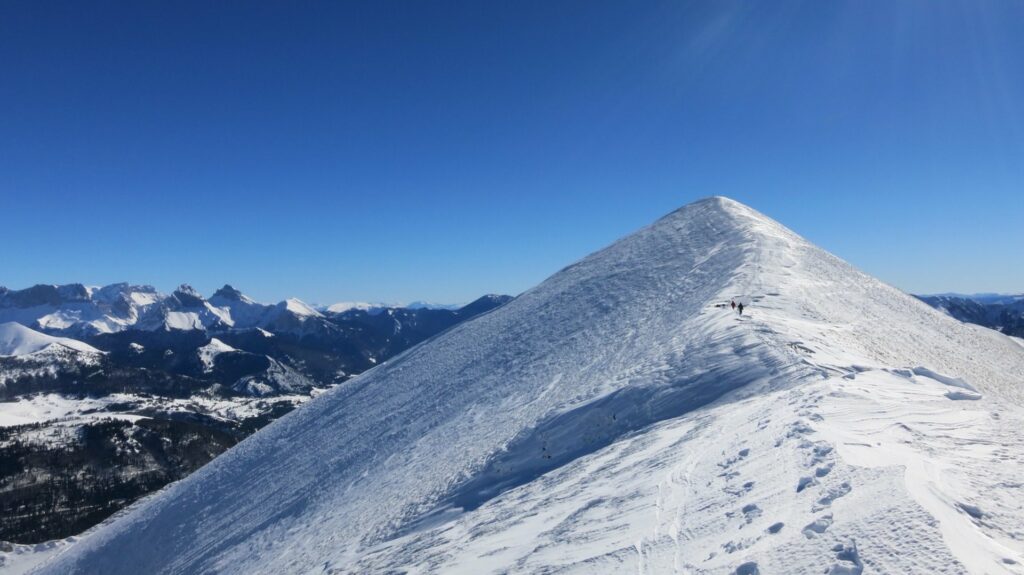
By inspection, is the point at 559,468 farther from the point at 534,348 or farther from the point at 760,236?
the point at 760,236

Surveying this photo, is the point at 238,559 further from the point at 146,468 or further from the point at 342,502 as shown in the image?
the point at 146,468

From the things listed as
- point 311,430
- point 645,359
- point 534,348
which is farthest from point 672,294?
point 311,430

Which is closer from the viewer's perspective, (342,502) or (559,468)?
(559,468)

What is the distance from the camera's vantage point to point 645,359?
78.8ft

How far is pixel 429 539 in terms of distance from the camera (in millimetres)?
15977

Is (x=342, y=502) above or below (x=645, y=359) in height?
below

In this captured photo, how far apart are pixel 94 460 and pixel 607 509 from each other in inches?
9597

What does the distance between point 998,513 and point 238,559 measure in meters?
28.4

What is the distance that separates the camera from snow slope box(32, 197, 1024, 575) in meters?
8.66

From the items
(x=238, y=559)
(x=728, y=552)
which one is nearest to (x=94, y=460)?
(x=238, y=559)

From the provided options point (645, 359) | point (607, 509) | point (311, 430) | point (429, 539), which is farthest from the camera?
point (311, 430)

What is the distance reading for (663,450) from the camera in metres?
14.7

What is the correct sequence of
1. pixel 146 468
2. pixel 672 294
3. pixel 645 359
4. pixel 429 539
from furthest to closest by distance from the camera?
pixel 146 468 → pixel 672 294 → pixel 645 359 → pixel 429 539

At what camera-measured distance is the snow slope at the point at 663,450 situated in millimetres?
8656
